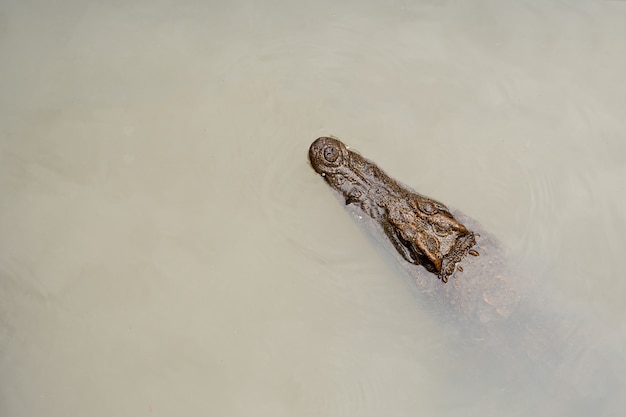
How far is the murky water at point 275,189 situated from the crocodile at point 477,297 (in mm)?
83

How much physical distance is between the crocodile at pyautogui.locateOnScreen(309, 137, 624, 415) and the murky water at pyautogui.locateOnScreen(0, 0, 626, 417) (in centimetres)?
8

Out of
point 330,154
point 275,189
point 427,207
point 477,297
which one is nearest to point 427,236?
point 427,207

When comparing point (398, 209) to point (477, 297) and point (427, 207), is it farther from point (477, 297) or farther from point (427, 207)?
point (477, 297)

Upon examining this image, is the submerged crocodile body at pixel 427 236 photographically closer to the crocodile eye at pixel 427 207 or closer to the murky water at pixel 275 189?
the crocodile eye at pixel 427 207

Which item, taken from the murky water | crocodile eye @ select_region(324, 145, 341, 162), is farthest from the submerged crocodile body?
the murky water

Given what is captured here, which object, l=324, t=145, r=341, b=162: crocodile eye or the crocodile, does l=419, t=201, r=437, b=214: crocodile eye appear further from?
l=324, t=145, r=341, b=162: crocodile eye

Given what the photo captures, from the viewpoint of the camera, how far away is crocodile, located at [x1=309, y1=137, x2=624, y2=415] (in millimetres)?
3639

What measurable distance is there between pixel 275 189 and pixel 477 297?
1697mm

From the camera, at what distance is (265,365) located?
13.0ft

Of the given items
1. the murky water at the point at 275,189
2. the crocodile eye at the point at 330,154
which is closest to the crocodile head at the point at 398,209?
the crocodile eye at the point at 330,154

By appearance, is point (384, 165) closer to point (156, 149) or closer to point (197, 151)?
point (197, 151)

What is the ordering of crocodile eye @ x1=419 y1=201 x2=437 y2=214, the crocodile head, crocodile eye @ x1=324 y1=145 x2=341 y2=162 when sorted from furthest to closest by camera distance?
crocodile eye @ x1=324 y1=145 x2=341 y2=162, crocodile eye @ x1=419 y1=201 x2=437 y2=214, the crocodile head

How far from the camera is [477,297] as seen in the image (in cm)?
365

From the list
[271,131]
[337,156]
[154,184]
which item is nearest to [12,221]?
[154,184]
